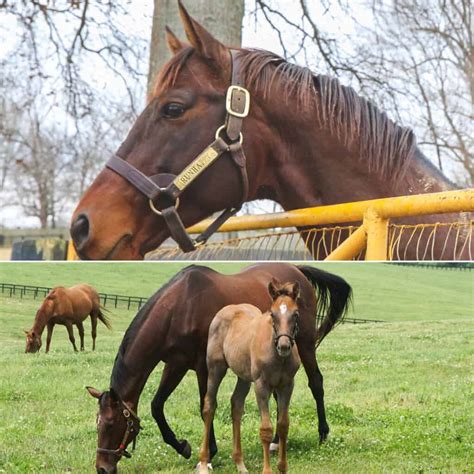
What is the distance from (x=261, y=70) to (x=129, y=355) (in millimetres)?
1158

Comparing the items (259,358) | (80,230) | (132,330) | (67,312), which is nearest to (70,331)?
(67,312)

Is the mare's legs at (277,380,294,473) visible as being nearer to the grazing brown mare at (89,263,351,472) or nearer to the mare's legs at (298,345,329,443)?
the grazing brown mare at (89,263,351,472)

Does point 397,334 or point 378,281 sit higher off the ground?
point 378,281

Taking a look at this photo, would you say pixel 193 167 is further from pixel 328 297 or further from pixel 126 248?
pixel 328 297

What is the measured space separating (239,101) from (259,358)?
0.78m

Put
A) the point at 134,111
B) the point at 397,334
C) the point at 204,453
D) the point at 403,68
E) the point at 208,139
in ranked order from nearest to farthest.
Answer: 1. the point at 208,139
2. the point at 204,453
3. the point at 397,334
4. the point at 403,68
5. the point at 134,111

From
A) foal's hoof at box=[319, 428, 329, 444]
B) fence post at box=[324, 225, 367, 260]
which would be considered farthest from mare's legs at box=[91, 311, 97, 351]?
fence post at box=[324, 225, 367, 260]

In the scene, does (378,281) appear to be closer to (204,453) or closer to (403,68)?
(204,453)

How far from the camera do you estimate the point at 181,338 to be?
2445mm

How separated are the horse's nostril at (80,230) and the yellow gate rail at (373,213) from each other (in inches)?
26.9

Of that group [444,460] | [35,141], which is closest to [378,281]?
[444,460]

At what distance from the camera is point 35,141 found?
6539 mm

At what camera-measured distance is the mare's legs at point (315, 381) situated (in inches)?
101

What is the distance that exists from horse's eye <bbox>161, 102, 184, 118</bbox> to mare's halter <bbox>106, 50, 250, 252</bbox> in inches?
5.1
